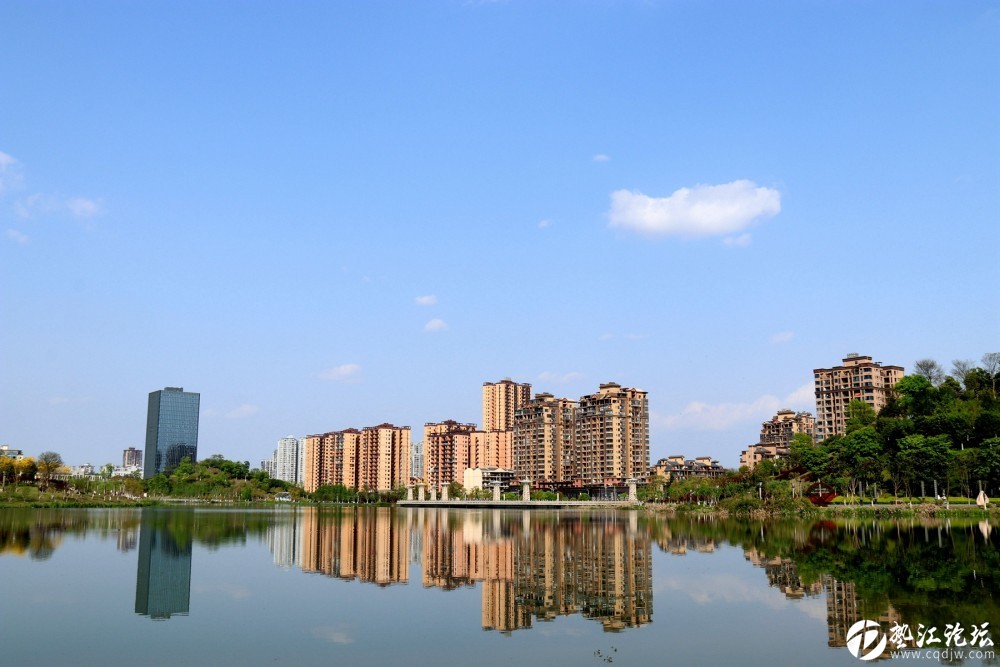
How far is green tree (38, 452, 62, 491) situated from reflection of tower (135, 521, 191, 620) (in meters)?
93.4

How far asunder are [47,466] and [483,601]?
128084 millimetres

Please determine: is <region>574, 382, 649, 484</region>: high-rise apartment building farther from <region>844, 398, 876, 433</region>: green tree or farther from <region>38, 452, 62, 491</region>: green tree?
<region>38, 452, 62, 491</region>: green tree

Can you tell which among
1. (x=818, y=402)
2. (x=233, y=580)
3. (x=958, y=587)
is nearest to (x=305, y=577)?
(x=233, y=580)

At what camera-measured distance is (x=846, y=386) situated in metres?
167

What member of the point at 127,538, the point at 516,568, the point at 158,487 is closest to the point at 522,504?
the point at 158,487

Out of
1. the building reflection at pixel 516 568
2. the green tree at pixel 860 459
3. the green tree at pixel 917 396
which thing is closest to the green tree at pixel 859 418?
the green tree at pixel 917 396

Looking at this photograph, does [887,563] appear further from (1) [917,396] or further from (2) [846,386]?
(2) [846,386]

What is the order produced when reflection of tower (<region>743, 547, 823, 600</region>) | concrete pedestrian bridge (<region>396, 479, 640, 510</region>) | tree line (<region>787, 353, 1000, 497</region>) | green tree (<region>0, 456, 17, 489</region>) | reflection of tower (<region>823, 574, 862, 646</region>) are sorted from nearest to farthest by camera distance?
reflection of tower (<region>823, 574, 862, 646</region>), reflection of tower (<region>743, 547, 823, 600</region>), tree line (<region>787, 353, 1000, 497</region>), green tree (<region>0, 456, 17, 489</region>), concrete pedestrian bridge (<region>396, 479, 640, 510</region>)

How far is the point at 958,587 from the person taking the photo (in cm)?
2386

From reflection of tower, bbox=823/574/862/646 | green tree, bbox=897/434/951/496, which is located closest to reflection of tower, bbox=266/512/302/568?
reflection of tower, bbox=823/574/862/646

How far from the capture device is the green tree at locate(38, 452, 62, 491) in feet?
413

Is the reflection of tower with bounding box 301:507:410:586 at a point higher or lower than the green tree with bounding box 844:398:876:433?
lower

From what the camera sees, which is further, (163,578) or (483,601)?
(163,578)

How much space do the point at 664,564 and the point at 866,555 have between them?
910 cm
